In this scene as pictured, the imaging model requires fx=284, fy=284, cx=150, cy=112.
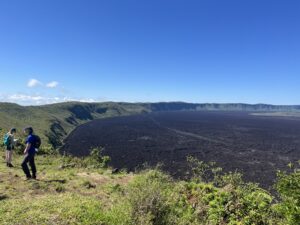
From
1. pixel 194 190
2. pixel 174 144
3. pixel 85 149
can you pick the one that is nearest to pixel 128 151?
pixel 85 149

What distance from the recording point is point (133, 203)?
37.3ft

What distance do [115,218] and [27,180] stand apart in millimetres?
7891

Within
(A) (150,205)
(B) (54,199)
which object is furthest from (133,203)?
(B) (54,199)

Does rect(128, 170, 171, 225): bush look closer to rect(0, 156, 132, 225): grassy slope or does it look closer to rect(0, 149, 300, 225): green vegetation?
rect(0, 149, 300, 225): green vegetation

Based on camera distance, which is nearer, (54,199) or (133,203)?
(133,203)

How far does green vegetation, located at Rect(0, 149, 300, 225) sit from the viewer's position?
10.8 metres

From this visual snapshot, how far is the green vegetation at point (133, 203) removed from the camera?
10805 millimetres

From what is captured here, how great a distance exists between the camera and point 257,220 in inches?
614

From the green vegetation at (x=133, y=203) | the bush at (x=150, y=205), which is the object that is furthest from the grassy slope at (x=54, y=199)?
the bush at (x=150, y=205)

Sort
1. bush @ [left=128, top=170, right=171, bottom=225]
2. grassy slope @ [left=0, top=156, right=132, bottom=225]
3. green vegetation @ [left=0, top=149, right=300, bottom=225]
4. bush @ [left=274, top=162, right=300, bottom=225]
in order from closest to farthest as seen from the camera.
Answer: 1. grassy slope @ [left=0, top=156, right=132, bottom=225]
2. green vegetation @ [left=0, top=149, right=300, bottom=225]
3. bush @ [left=128, top=170, right=171, bottom=225]
4. bush @ [left=274, top=162, right=300, bottom=225]

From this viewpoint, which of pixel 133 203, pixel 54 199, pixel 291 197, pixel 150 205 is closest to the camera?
→ pixel 150 205

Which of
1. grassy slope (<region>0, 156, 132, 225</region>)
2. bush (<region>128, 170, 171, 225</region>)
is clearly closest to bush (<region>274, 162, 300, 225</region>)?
bush (<region>128, 170, 171, 225</region>)

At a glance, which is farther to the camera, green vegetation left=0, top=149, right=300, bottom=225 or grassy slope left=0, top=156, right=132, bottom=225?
green vegetation left=0, top=149, right=300, bottom=225

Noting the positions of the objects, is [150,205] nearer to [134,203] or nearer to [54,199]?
[134,203]
